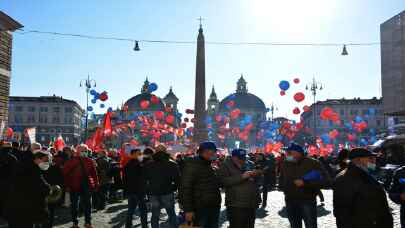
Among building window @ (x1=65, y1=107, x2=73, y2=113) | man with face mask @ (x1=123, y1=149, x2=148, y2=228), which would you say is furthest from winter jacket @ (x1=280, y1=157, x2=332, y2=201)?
building window @ (x1=65, y1=107, x2=73, y2=113)

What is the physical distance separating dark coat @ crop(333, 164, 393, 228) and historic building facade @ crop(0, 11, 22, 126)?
1044 inches

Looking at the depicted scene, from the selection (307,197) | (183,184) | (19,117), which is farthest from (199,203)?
(19,117)

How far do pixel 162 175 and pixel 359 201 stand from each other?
14.1 ft

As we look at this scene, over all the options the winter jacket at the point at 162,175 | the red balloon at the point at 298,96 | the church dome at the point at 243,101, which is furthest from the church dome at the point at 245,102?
the winter jacket at the point at 162,175

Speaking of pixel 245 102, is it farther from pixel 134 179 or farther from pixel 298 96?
pixel 134 179

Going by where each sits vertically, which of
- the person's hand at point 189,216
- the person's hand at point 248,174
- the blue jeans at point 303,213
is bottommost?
the blue jeans at point 303,213

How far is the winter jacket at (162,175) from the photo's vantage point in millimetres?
8266

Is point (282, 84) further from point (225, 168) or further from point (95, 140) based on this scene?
point (225, 168)

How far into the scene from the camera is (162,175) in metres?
8.26

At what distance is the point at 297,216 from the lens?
301 inches

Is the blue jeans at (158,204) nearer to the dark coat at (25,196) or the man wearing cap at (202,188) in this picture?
the man wearing cap at (202,188)

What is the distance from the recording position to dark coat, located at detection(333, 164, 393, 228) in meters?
4.58

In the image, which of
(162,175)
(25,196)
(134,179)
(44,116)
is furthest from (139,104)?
(25,196)

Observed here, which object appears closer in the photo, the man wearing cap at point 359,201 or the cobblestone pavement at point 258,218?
the man wearing cap at point 359,201
